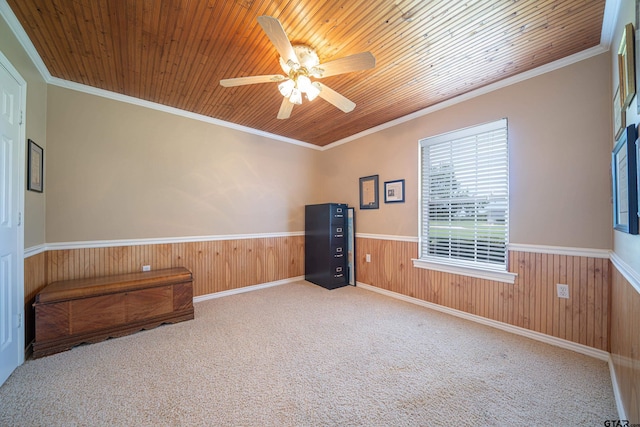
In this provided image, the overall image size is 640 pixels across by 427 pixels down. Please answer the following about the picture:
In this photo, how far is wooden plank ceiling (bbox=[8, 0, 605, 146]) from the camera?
1662mm

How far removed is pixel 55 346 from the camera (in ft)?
6.84

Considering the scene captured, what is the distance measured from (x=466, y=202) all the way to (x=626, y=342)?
1764 millimetres

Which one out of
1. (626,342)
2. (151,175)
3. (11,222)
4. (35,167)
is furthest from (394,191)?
(35,167)

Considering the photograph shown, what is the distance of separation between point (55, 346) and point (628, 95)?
4.38 metres

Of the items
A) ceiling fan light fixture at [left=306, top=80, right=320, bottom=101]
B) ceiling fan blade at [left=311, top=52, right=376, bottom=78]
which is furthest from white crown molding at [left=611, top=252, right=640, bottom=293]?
ceiling fan light fixture at [left=306, top=80, right=320, bottom=101]

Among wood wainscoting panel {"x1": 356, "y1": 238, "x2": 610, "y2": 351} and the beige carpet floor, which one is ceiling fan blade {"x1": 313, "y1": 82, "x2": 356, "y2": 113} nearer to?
wood wainscoting panel {"x1": 356, "y1": 238, "x2": 610, "y2": 351}

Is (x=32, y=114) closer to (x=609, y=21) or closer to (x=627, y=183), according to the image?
(x=627, y=183)

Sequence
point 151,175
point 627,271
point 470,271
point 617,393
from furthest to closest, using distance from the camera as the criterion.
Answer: point 151,175
point 470,271
point 617,393
point 627,271

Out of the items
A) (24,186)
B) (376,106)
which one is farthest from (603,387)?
(24,186)

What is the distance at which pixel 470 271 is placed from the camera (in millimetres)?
2795

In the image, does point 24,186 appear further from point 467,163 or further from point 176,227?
point 467,163

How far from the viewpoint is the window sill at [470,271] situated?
2.52 metres

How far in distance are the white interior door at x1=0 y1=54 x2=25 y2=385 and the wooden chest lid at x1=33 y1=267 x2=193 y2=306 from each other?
207mm

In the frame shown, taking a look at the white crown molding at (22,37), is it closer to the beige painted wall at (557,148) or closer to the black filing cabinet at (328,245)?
the black filing cabinet at (328,245)
